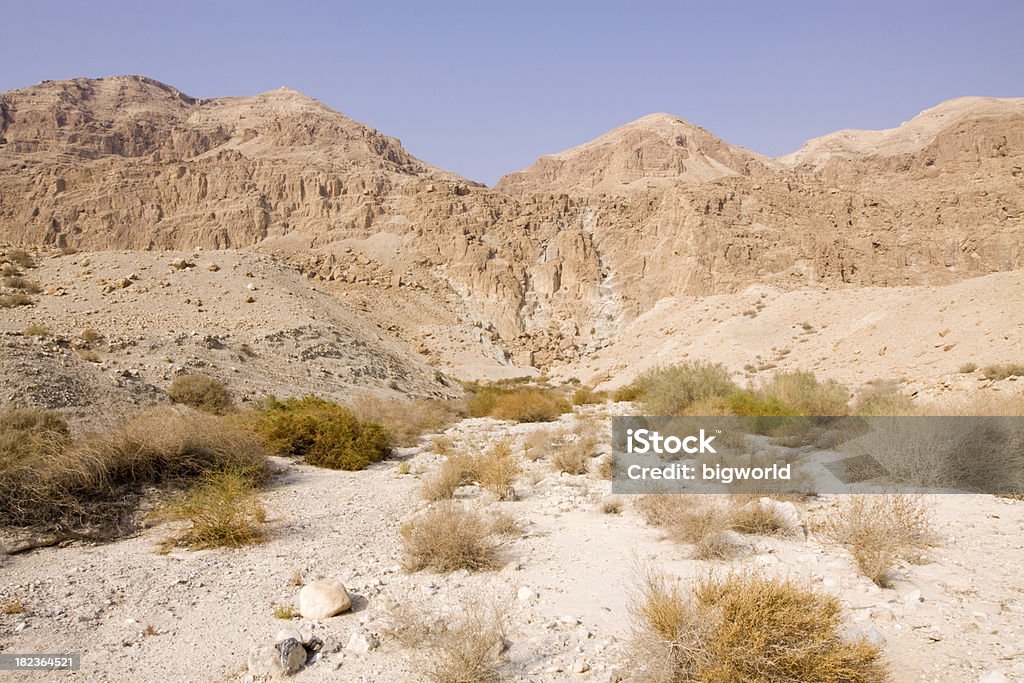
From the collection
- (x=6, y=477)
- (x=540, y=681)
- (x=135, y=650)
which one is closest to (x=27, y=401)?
(x=6, y=477)

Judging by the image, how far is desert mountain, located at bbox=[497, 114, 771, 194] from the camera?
75500 millimetres

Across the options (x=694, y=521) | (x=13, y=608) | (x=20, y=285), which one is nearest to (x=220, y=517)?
(x=13, y=608)

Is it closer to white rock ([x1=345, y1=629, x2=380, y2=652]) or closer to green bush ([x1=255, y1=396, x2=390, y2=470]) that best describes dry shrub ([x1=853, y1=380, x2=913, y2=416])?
green bush ([x1=255, y1=396, x2=390, y2=470])

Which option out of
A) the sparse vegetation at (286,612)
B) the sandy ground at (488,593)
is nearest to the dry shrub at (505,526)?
the sandy ground at (488,593)

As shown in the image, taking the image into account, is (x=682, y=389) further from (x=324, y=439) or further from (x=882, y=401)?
(x=324, y=439)

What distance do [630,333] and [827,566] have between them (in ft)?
108

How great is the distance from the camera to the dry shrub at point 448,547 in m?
5.31

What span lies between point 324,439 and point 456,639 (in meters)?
7.73

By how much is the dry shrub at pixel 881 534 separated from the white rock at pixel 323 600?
4034 mm

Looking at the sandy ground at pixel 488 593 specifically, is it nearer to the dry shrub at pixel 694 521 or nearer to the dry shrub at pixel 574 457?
the dry shrub at pixel 694 521

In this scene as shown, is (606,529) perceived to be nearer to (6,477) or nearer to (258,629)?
(258,629)

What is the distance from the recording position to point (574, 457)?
9.65 m

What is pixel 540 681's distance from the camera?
138 inches

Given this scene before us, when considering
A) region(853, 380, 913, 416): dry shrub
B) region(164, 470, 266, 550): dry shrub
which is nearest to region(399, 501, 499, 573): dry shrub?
region(164, 470, 266, 550): dry shrub
